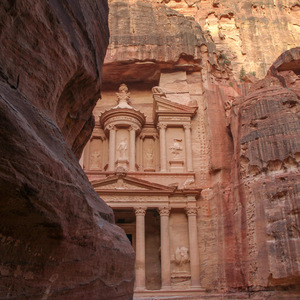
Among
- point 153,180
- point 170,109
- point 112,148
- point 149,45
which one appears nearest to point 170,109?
point 170,109

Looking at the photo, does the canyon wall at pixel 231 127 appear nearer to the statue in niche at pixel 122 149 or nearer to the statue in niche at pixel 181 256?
the statue in niche at pixel 181 256

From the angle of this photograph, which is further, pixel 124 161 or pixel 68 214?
pixel 124 161

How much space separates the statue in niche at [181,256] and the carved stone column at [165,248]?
566mm

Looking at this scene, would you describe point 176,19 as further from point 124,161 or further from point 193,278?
point 193,278

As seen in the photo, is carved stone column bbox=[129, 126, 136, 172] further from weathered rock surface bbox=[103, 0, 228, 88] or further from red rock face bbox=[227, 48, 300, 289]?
red rock face bbox=[227, 48, 300, 289]

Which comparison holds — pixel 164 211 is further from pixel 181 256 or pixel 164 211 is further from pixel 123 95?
pixel 123 95

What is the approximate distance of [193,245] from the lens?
1980cm

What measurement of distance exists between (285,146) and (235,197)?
11.7 feet

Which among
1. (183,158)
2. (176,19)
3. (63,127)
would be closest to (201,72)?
(176,19)

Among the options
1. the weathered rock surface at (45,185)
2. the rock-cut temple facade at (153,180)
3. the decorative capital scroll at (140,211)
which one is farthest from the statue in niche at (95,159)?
the weathered rock surface at (45,185)

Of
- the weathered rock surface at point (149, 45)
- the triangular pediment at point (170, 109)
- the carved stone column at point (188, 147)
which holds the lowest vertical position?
the carved stone column at point (188, 147)

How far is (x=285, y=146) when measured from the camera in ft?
51.9

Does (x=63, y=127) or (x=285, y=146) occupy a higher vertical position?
(x=285, y=146)

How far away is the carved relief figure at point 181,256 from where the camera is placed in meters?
19.8
